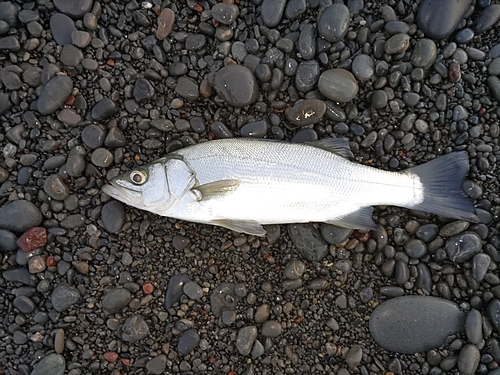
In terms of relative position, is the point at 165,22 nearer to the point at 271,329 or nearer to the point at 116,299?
the point at 116,299

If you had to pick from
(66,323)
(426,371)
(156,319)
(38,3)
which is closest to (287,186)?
(156,319)

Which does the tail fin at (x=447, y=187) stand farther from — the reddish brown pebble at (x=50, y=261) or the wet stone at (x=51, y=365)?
the wet stone at (x=51, y=365)

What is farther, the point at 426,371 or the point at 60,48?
the point at 60,48

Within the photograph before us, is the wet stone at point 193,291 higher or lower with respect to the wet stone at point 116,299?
higher

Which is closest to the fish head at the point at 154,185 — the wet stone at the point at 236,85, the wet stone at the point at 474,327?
the wet stone at the point at 236,85

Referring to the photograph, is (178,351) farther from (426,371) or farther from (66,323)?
(426,371)

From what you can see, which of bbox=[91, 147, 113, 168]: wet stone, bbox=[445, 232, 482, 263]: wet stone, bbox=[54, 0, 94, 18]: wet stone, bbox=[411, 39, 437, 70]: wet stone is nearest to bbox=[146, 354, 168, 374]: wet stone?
bbox=[91, 147, 113, 168]: wet stone

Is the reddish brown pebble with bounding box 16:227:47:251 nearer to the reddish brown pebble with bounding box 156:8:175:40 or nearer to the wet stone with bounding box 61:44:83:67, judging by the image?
the wet stone with bounding box 61:44:83:67

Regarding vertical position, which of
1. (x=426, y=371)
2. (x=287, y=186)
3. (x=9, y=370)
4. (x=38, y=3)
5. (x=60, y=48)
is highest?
(x=38, y=3)
